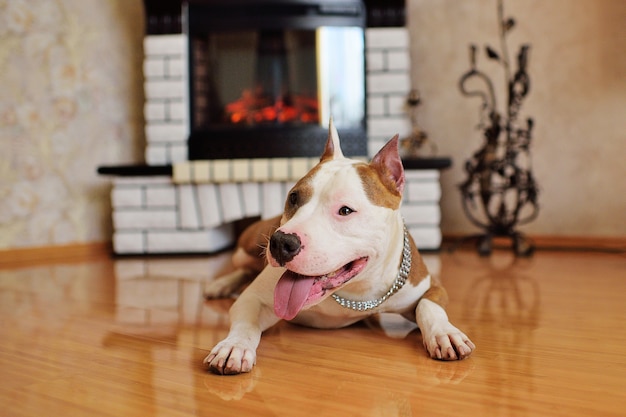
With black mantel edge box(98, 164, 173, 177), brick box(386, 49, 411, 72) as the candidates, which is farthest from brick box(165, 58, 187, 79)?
brick box(386, 49, 411, 72)

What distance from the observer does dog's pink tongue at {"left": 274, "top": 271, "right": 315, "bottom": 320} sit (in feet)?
3.76

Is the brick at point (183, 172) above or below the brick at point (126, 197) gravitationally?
above

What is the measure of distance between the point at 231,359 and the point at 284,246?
0.23 metres

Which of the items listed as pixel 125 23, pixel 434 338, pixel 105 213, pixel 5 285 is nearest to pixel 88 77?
pixel 125 23

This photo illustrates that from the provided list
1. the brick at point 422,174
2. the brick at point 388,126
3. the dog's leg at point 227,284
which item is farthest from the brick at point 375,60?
the dog's leg at point 227,284

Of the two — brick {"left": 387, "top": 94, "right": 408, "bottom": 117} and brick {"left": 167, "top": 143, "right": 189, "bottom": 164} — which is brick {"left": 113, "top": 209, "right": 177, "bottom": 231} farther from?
brick {"left": 387, "top": 94, "right": 408, "bottom": 117}

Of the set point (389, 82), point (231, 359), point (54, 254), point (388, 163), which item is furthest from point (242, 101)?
point (231, 359)

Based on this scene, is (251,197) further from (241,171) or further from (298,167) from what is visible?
(298,167)

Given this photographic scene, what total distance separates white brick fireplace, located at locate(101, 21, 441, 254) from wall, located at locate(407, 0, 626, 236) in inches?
13.2

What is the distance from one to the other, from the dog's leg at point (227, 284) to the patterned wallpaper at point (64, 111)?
149 centimetres

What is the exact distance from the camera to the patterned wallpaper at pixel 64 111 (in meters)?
2.96

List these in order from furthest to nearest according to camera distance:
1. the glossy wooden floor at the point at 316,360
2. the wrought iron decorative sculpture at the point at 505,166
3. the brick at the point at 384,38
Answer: the brick at the point at 384,38 < the wrought iron decorative sculpture at the point at 505,166 < the glossy wooden floor at the point at 316,360

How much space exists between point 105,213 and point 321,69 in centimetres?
143

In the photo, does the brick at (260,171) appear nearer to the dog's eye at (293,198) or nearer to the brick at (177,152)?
the brick at (177,152)
